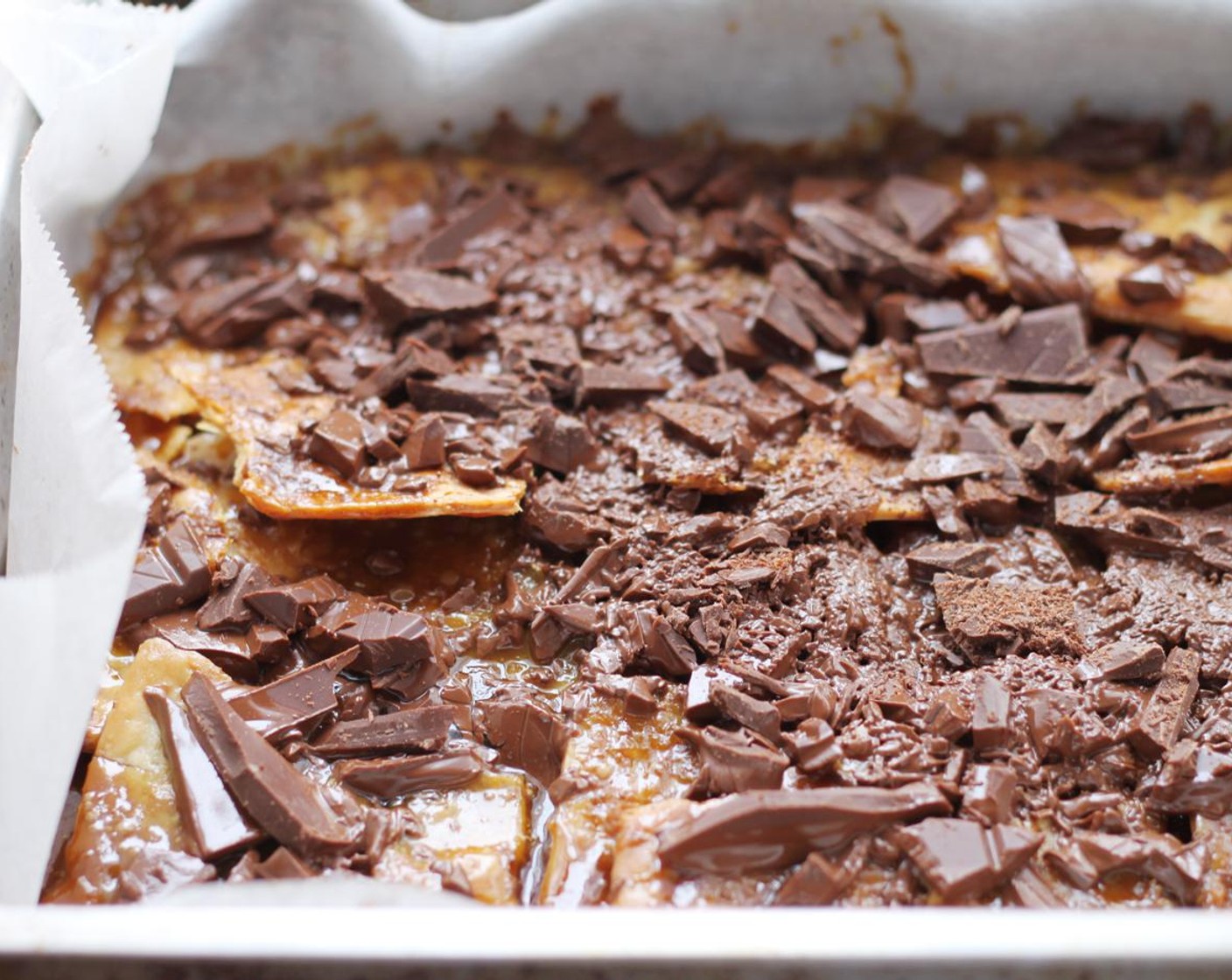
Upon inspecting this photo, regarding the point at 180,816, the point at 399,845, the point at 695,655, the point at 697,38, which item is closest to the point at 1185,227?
the point at 697,38

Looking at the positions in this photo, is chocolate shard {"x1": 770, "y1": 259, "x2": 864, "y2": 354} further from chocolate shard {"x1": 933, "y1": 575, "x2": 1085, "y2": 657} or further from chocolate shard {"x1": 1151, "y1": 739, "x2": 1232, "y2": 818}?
chocolate shard {"x1": 1151, "y1": 739, "x2": 1232, "y2": 818}

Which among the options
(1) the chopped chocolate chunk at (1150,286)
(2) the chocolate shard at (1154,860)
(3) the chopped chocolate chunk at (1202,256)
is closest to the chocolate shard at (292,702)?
(2) the chocolate shard at (1154,860)

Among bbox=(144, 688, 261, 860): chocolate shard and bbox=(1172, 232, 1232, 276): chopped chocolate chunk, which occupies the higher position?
bbox=(1172, 232, 1232, 276): chopped chocolate chunk

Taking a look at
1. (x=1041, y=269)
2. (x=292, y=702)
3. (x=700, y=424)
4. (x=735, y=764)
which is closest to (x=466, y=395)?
(x=700, y=424)

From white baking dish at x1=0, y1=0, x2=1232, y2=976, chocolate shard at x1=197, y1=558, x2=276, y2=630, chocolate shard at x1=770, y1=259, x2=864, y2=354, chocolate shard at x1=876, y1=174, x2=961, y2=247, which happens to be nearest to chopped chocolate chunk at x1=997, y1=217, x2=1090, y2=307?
chocolate shard at x1=876, y1=174, x2=961, y2=247

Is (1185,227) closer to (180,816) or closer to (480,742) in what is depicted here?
(480,742)

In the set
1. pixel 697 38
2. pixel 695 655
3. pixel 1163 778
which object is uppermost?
pixel 697 38
